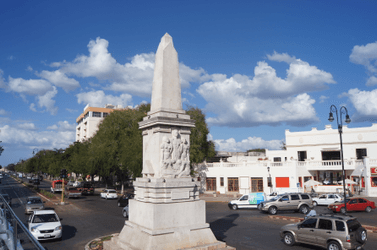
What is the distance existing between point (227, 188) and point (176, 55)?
37.1 metres

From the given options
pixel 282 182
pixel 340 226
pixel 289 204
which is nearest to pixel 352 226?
pixel 340 226

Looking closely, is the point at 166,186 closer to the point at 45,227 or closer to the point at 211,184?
the point at 45,227

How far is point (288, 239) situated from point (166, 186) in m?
7.59

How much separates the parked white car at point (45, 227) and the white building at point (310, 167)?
30.4m

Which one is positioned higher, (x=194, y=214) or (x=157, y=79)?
(x=157, y=79)

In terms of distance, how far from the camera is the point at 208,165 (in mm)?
49188

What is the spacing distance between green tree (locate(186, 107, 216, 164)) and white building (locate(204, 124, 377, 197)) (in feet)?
11.4

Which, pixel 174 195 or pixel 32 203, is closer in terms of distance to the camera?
pixel 174 195

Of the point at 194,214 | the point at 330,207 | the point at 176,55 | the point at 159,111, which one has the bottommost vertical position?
the point at 330,207

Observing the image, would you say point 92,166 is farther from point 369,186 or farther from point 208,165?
point 369,186

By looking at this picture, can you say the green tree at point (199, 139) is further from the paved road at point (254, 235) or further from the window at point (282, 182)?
the paved road at point (254, 235)

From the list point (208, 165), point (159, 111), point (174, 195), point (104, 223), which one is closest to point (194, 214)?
point (174, 195)

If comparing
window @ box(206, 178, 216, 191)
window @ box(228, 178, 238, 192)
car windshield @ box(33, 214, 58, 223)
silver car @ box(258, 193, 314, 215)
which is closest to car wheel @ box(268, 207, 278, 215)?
silver car @ box(258, 193, 314, 215)

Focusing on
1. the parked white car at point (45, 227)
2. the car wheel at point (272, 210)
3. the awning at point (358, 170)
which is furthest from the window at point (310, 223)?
the awning at point (358, 170)
